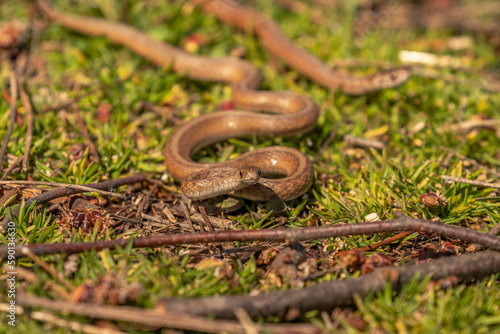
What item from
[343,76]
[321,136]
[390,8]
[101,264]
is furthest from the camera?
[390,8]

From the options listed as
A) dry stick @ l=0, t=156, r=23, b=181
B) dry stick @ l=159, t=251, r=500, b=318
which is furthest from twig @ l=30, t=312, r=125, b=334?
dry stick @ l=0, t=156, r=23, b=181

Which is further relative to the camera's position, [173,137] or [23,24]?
[23,24]

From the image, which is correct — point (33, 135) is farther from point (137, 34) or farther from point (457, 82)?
point (457, 82)

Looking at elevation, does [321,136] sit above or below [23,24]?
below

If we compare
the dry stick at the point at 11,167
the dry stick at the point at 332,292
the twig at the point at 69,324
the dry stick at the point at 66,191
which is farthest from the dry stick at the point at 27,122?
the dry stick at the point at 332,292

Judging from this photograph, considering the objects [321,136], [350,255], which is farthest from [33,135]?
[350,255]

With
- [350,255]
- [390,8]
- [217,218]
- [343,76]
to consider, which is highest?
[390,8]

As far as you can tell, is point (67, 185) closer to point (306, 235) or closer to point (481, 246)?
point (306, 235)
